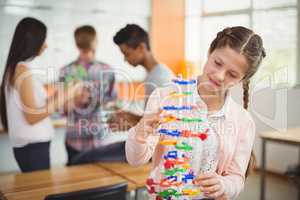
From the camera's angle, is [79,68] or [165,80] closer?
[165,80]

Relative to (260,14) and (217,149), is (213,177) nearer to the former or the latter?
(217,149)

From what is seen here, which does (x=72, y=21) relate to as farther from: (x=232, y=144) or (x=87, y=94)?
(x=232, y=144)

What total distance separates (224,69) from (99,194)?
69 centimetres

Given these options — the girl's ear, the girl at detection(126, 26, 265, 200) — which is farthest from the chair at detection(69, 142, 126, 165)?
the girl at detection(126, 26, 265, 200)

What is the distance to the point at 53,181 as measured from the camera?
149cm

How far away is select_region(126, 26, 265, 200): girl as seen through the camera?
90cm

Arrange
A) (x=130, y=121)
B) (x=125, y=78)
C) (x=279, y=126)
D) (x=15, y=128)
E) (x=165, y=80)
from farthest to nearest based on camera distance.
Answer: (x=125, y=78) < (x=15, y=128) < (x=130, y=121) < (x=165, y=80) < (x=279, y=126)

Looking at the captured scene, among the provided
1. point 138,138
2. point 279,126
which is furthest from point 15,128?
point 279,126

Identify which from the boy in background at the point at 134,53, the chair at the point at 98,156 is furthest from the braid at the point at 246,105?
the chair at the point at 98,156

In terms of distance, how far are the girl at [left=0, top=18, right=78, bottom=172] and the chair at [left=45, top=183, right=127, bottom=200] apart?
426 millimetres

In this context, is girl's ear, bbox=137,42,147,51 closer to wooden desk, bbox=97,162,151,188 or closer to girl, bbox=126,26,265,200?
wooden desk, bbox=97,162,151,188

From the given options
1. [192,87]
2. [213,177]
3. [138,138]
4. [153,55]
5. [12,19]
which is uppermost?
[12,19]

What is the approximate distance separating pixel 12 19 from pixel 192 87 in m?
0.93

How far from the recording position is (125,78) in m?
1.66
